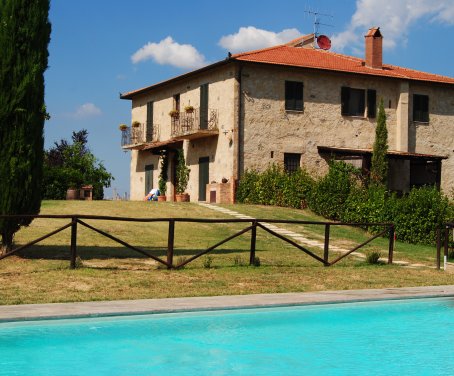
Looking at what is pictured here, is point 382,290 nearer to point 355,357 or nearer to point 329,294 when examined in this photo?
→ point 329,294

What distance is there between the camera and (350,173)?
34281 mm

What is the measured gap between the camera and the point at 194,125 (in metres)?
37.3

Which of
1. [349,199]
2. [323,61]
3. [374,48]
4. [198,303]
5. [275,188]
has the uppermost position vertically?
[374,48]

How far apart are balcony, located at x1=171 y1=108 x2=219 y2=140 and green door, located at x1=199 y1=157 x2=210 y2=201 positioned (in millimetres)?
1286

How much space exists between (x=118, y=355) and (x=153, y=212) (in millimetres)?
18798

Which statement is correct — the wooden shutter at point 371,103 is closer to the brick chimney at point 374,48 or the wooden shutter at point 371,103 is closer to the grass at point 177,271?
the brick chimney at point 374,48

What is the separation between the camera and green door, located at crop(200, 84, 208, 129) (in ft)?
119

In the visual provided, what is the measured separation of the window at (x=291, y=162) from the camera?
1383 inches

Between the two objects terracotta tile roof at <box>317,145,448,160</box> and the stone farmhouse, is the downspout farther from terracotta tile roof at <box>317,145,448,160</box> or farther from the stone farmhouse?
terracotta tile roof at <box>317,145,448,160</box>

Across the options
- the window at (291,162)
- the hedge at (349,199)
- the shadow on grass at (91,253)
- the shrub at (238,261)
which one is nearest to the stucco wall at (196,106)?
the hedge at (349,199)

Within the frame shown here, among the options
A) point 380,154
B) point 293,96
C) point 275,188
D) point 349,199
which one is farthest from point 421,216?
point 293,96

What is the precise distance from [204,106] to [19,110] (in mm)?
20638

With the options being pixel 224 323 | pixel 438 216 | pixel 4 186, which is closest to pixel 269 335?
pixel 224 323

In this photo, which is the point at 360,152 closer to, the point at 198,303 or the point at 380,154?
the point at 380,154
